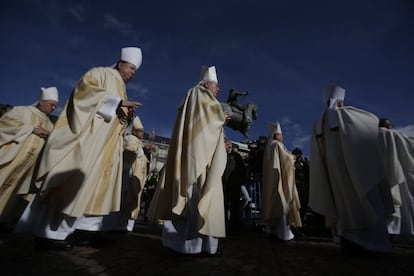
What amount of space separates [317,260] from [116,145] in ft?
9.52

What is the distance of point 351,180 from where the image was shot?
3.19 meters

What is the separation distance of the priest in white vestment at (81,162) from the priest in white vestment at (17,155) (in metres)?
1.70

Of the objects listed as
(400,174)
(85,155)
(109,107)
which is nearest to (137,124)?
(109,107)

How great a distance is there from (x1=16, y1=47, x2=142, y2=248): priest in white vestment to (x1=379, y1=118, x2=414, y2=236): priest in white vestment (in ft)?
15.1

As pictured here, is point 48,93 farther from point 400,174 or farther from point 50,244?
point 400,174

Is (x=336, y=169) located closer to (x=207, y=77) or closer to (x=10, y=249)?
(x=207, y=77)

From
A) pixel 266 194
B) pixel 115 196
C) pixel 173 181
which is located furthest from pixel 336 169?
pixel 115 196

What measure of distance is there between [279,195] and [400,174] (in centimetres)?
216

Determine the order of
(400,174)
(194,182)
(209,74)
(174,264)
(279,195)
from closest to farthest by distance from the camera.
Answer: (174,264)
(194,182)
(209,74)
(400,174)
(279,195)

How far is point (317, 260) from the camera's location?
266 centimetres

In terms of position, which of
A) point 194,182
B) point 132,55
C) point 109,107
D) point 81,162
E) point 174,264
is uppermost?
point 132,55

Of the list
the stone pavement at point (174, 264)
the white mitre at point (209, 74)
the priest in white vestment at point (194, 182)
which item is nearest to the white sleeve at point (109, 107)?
the priest in white vestment at point (194, 182)

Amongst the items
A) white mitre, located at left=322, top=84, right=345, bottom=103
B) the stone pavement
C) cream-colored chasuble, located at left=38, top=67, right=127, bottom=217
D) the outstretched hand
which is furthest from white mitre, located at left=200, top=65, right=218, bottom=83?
the stone pavement

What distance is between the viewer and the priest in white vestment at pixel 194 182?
8.73ft
